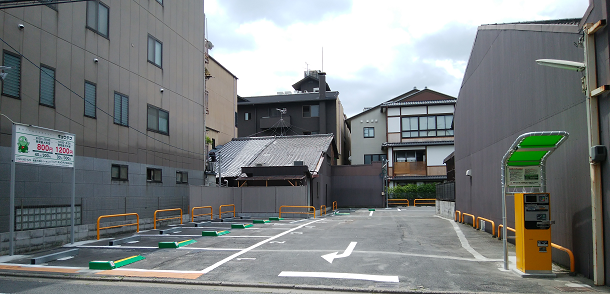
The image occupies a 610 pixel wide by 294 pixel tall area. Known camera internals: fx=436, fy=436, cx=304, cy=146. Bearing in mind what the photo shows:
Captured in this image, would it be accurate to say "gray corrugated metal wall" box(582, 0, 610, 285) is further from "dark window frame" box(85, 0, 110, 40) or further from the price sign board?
"dark window frame" box(85, 0, 110, 40)

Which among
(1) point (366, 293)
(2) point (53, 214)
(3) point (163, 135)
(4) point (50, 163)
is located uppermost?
(3) point (163, 135)

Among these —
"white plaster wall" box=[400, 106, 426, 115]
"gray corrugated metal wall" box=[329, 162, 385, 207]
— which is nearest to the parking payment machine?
"gray corrugated metal wall" box=[329, 162, 385, 207]

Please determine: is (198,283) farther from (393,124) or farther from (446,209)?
(393,124)

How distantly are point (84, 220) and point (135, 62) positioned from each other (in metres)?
6.90

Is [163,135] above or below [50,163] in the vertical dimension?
above

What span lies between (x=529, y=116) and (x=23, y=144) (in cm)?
1292

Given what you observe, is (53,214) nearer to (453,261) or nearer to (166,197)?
(166,197)

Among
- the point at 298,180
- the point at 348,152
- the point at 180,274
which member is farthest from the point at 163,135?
the point at 348,152

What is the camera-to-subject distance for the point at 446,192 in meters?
26.7

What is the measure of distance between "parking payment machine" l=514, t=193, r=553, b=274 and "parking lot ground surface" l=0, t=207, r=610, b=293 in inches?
11.0

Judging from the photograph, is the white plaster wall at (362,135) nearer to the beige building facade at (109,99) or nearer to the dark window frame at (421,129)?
the dark window frame at (421,129)

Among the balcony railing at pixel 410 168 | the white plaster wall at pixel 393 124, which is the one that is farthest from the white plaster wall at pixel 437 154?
the white plaster wall at pixel 393 124

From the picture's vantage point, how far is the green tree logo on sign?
11.2m

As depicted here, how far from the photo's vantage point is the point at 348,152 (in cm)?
5506
